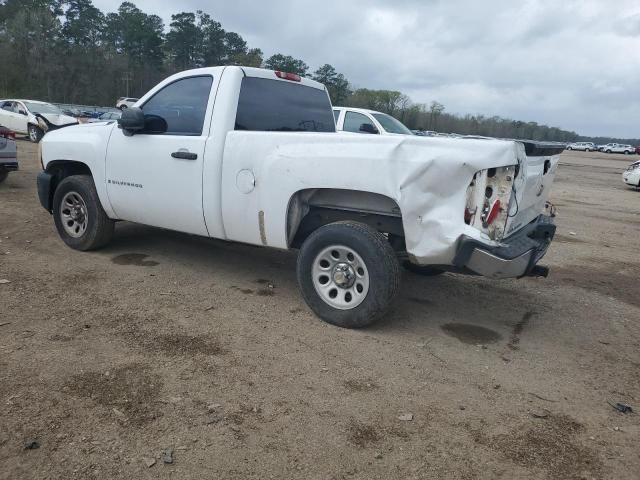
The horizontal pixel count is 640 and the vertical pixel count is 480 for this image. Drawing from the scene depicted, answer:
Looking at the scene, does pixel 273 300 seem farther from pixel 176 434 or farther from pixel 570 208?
pixel 570 208

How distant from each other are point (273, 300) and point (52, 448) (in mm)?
2449

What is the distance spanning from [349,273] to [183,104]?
235 centimetres

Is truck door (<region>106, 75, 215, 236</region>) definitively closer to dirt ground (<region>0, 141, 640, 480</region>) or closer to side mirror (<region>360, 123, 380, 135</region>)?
dirt ground (<region>0, 141, 640, 480</region>)

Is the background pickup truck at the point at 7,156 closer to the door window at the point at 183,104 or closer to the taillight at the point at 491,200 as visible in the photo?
the door window at the point at 183,104

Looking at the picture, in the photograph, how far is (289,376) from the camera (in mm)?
3389

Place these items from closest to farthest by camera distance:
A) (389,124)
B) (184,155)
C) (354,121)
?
(184,155), (354,121), (389,124)

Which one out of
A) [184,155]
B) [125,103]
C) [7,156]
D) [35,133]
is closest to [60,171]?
[184,155]

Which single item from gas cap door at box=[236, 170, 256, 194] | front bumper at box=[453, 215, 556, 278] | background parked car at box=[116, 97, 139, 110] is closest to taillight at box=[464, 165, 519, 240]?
front bumper at box=[453, 215, 556, 278]

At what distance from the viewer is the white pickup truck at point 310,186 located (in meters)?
3.67

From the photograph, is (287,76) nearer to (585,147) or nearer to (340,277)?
(340,277)

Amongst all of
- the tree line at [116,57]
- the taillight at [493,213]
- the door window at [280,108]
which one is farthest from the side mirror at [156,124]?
the tree line at [116,57]

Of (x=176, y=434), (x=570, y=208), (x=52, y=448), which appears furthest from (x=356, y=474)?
(x=570, y=208)

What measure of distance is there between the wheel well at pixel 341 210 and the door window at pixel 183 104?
1227mm

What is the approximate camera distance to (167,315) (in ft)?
14.0
